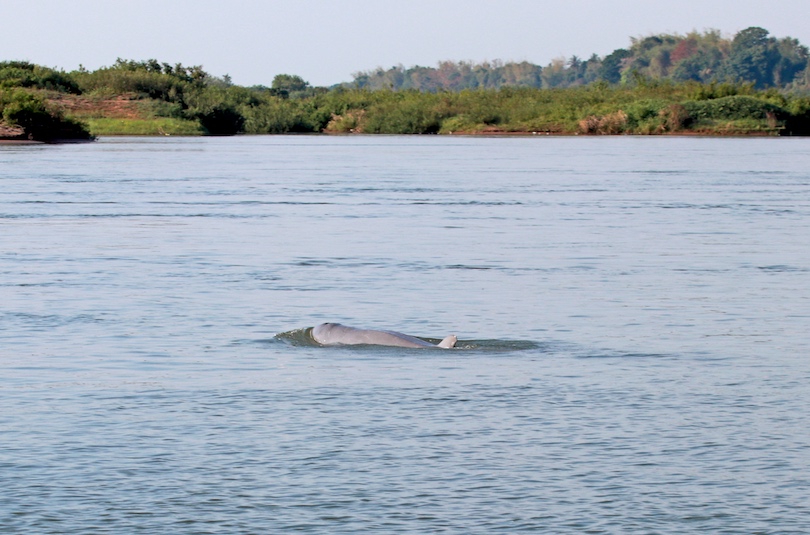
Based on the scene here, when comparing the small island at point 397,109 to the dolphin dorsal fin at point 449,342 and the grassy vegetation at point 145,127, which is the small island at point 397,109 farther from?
the dolphin dorsal fin at point 449,342

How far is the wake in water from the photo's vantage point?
12.3m

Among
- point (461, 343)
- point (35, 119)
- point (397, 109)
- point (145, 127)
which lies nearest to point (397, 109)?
point (397, 109)

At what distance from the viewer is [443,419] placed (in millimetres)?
9578

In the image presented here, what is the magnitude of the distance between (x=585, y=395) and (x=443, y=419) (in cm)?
133

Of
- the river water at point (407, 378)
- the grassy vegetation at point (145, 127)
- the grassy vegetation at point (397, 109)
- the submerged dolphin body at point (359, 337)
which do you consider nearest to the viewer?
the river water at point (407, 378)

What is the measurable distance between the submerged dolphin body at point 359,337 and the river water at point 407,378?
14 cm

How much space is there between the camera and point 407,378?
11008mm

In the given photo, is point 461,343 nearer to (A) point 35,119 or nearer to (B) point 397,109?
(A) point 35,119

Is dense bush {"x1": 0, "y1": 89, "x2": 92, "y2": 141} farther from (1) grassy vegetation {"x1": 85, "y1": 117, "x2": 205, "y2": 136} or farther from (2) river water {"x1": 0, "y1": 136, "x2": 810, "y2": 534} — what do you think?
(2) river water {"x1": 0, "y1": 136, "x2": 810, "y2": 534}

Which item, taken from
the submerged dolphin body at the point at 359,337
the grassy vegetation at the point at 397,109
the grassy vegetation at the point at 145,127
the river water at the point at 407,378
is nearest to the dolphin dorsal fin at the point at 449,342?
the submerged dolphin body at the point at 359,337

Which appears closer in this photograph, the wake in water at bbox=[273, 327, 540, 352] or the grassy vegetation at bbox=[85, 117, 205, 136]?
the wake in water at bbox=[273, 327, 540, 352]

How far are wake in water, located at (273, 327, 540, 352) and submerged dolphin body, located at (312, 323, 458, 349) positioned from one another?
0.20 ft

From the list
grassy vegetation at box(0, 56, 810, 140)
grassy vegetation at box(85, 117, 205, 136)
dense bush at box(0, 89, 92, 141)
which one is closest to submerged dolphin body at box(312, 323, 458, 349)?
dense bush at box(0, 89, 92, 141)

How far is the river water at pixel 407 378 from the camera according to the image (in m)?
7.69
